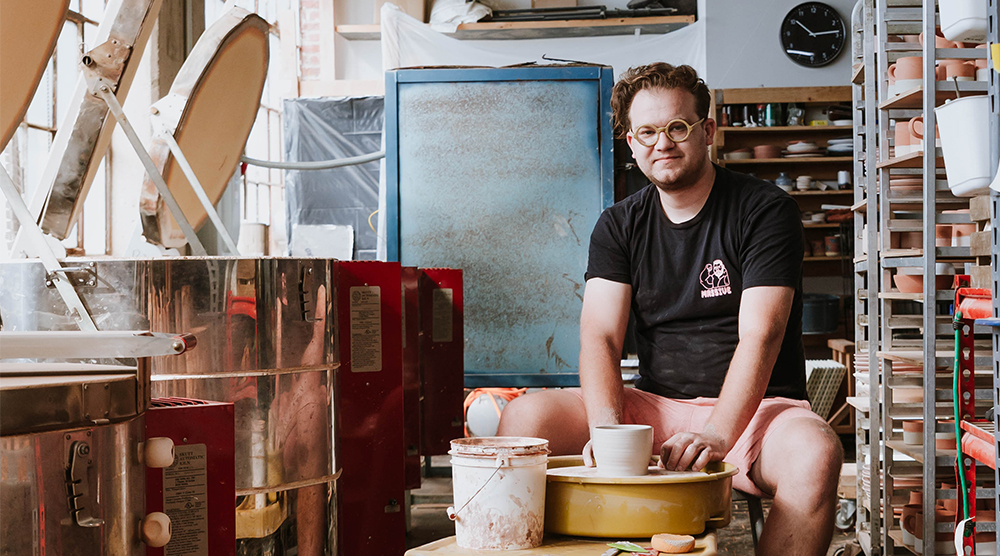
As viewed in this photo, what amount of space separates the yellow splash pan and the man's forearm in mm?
462

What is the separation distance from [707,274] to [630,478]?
80 centimetres

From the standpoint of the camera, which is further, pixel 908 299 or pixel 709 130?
pixel 908 299

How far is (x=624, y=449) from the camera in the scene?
1.34 m

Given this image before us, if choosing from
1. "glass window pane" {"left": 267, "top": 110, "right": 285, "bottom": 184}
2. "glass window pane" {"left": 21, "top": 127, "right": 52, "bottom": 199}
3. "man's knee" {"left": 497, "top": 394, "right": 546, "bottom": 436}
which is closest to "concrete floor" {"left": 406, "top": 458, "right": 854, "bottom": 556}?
"man's knee" {"left": 497, "top": 394, "right": 546, "bottom": 436}

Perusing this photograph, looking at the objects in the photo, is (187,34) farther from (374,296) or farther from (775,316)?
(775,316)

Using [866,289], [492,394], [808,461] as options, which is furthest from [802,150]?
[808,461]

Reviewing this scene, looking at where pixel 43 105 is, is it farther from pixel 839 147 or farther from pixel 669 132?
pixel 839 147

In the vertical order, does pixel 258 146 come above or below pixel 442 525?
above

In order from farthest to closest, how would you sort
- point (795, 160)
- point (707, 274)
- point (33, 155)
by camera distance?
point (795, 160) < point (33, 155) < point (707, 274)

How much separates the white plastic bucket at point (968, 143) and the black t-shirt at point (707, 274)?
331mm

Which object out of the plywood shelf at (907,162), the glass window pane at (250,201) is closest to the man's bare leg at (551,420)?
the plywood shelf at (907,162)

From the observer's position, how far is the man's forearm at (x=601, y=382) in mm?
1820

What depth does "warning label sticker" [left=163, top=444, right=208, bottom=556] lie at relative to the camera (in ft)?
4.22

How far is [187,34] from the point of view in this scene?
3717 millimetres
